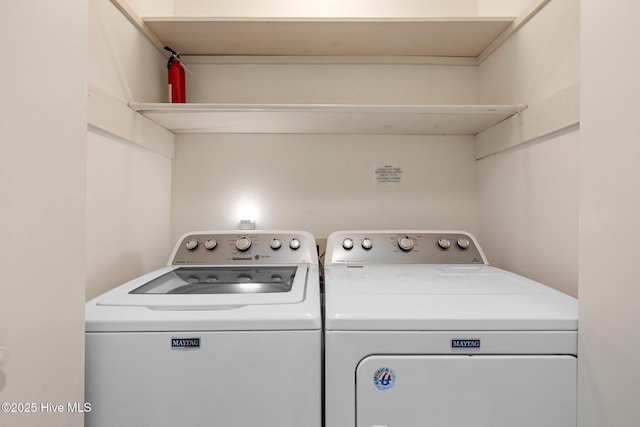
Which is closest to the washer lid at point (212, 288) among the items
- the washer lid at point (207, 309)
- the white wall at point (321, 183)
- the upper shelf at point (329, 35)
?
the washer lid at point (207, 309)

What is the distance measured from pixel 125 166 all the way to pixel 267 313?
95 centimetres

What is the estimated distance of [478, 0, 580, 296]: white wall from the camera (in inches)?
43.2

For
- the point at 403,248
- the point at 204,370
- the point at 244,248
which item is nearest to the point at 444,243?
the point at 403,248

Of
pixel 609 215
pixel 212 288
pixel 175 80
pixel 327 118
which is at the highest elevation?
pixel 175 80

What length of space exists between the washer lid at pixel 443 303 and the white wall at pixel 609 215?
102 millimetres

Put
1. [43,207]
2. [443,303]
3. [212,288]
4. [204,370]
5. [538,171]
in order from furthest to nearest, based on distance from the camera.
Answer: [538,171]
[212,288]
[443,303]
[204,370]
[43,207]

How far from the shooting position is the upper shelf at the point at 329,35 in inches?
54.3

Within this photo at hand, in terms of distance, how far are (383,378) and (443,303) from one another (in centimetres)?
26

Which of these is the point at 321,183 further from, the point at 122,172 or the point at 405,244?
the point at 122,172

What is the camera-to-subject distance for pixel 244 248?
4.65ft

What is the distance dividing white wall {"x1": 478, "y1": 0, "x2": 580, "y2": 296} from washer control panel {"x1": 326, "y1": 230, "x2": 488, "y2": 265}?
0.20m

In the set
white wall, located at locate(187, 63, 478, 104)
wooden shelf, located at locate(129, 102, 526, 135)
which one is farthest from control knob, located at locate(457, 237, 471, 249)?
white wall, located at locate(187, 63, 478, 104)

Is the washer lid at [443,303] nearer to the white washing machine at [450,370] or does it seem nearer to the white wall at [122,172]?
the white washing machine at [450,370]

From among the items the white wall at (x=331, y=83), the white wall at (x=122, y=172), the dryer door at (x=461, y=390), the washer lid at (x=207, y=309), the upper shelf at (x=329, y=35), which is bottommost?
the dryer door at (x=461, y=390)
